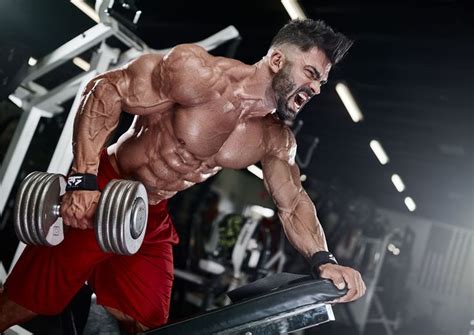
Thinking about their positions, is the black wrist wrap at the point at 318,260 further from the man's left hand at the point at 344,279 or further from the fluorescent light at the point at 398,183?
the fluorescent light at the point at 398,183

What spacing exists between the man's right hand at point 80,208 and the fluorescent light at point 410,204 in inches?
424

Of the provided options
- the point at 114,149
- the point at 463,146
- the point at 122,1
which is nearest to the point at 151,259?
the point at 114,149

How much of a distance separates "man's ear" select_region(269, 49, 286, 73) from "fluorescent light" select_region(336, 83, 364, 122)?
159 inches

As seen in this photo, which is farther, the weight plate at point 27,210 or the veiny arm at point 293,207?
the veiny arm at point 293,207

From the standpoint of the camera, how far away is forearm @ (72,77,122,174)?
1.53m

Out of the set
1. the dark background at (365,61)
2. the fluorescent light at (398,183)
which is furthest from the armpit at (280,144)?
the fluorescent light at (398,183)

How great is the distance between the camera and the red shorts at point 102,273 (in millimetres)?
1652

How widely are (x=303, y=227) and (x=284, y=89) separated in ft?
1.63

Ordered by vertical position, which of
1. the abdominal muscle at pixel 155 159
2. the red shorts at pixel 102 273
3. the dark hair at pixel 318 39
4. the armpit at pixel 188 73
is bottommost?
the red shorts at pixel 102 273

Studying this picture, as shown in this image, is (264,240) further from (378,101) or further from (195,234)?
(378,101)

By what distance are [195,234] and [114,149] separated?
3.71 metres

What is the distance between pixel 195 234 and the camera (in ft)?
18.1

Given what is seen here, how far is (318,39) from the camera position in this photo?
170cm

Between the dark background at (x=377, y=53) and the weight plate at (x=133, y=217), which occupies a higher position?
the dark background at (x=377, y=53)
